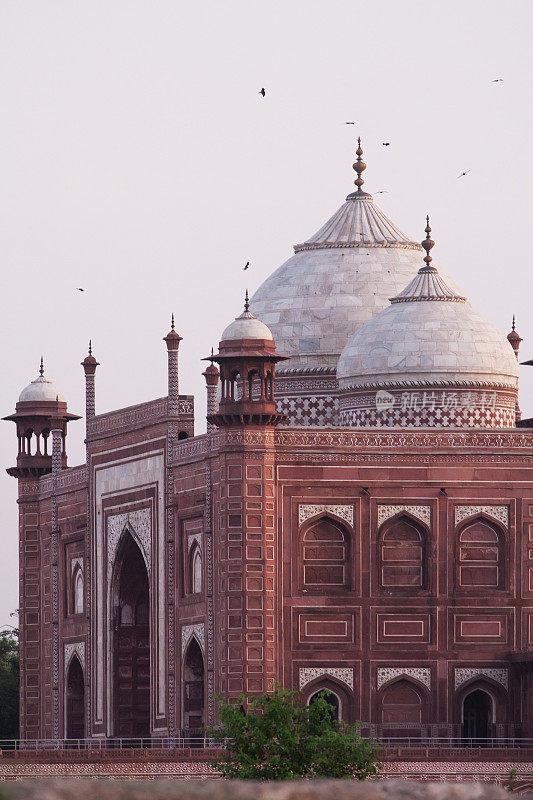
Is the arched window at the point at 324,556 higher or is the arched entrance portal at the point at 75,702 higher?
the arched window at the point at 324,556

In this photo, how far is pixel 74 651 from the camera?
34406mm

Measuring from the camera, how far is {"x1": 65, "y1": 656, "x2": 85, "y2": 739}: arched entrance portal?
34250 mm

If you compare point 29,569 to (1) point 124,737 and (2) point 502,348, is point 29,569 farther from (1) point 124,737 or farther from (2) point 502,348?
(2) point 502,348

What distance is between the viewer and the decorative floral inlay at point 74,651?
3400cm

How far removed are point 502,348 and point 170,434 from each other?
5904mm

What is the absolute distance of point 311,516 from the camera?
28.0 metres

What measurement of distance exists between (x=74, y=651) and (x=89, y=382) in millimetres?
5070

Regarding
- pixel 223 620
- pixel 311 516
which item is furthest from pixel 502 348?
pixel 223 620

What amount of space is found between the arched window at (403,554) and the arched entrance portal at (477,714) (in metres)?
1.91

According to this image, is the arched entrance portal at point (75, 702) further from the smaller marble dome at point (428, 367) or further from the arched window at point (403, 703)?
the arched window at point (403, 703)

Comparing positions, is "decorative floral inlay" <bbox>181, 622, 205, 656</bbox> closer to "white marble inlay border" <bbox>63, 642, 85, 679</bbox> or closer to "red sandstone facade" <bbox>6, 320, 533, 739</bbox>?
"red sandstone facade" <bbox>6, 320, 533, 739</bbox>

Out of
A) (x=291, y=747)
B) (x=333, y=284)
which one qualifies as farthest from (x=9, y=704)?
(x=291, y=747)

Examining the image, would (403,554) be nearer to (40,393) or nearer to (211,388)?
(211,388)

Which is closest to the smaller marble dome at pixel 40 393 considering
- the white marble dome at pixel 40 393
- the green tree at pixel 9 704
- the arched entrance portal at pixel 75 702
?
the white marble dome at pixel 40 393
